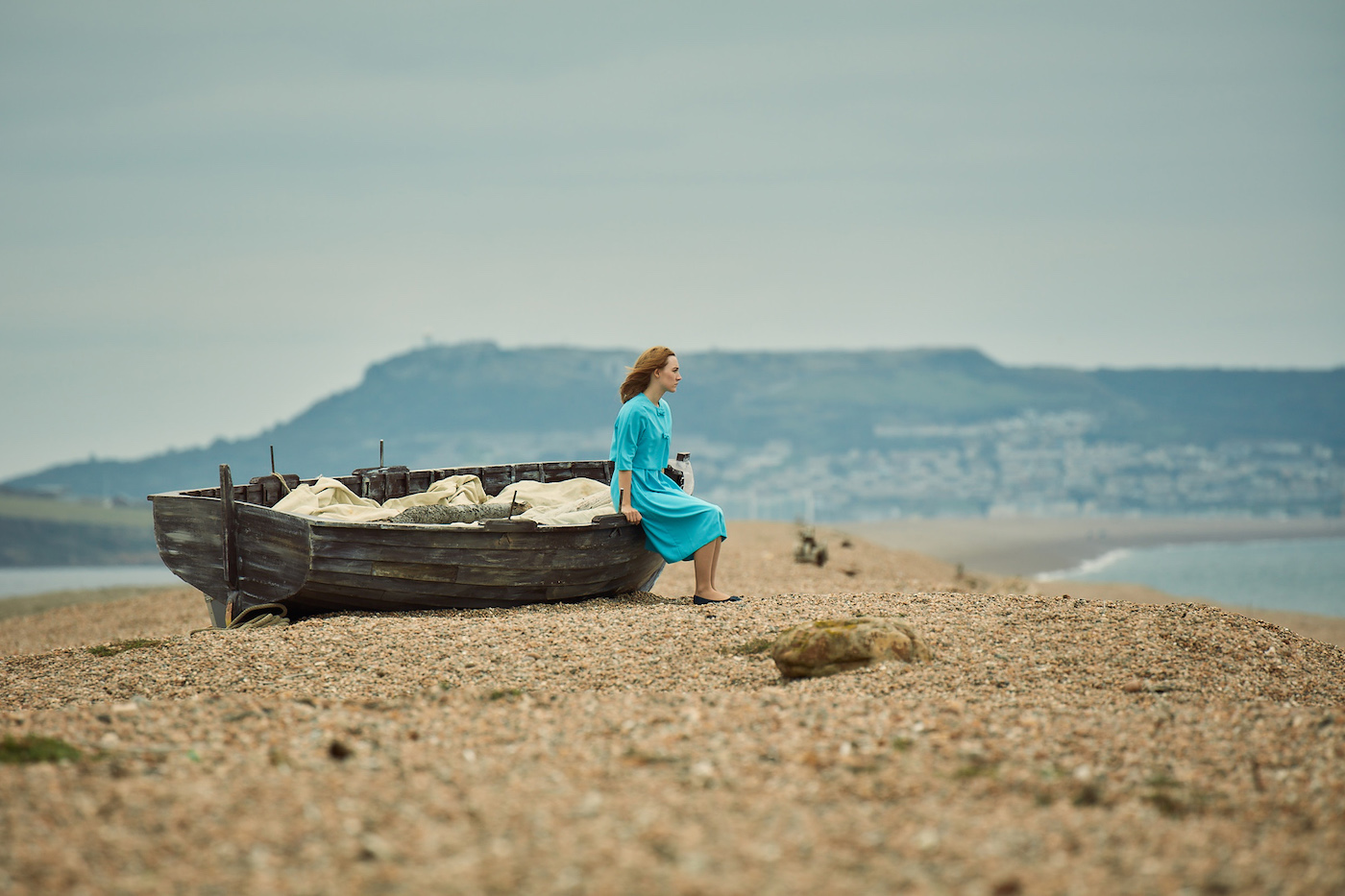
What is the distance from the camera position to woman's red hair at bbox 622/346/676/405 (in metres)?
9.02

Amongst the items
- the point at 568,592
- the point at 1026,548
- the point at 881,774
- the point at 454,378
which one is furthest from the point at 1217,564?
the point at 454,378

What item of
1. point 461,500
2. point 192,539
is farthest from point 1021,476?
point 192,539

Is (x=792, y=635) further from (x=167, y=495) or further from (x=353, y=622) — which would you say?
(x=167, y=495)

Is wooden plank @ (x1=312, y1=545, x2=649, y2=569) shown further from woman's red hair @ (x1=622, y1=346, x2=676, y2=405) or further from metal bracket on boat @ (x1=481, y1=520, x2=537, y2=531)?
woman's red hair @ (x1=622, y1=346, x2=676, y2=405)

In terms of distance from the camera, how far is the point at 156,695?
6441 mm

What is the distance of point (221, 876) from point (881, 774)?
2384 mm

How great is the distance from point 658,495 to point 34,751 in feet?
17.5

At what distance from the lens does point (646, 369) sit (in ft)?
29.6

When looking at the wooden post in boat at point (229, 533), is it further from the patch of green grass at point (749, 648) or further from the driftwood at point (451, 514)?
the patch of green grass at point (749, 648)

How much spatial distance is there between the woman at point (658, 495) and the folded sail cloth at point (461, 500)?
0.44m

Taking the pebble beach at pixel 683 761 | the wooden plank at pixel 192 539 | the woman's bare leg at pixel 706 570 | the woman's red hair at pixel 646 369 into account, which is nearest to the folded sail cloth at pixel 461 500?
the wooden plank at pixel 192 539

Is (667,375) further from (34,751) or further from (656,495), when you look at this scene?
(34,751)

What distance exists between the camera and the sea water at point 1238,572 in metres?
33.0

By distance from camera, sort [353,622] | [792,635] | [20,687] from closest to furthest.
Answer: [792,635] → [20,687] → [353,622]
